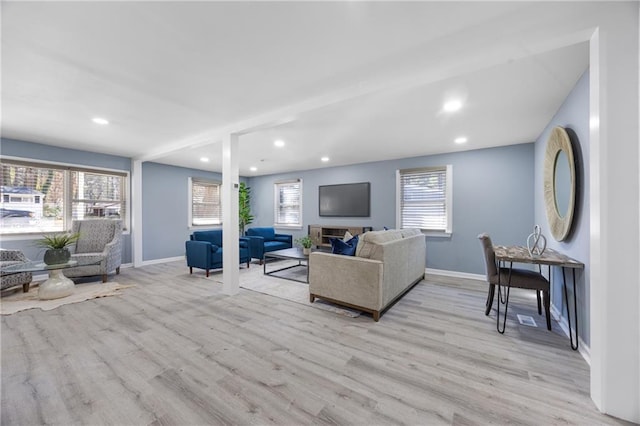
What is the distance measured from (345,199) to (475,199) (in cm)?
275

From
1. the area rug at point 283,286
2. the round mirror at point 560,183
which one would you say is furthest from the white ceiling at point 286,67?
the area rug at point 283,286

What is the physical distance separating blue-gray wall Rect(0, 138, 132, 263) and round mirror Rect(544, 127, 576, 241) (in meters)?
7.30

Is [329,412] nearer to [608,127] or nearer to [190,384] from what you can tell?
[190,384]

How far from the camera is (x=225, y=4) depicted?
148cm

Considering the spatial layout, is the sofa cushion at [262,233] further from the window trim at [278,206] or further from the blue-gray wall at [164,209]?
the blue-gray wall at [164,209]

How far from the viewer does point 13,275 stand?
3537 mm

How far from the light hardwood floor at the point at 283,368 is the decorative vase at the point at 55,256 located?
0.72 metres

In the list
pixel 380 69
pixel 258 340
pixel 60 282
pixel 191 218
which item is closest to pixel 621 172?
pixel 380 69

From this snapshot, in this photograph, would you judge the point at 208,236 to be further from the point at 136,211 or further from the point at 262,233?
the point at 136,211

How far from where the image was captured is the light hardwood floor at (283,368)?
1.45 meters

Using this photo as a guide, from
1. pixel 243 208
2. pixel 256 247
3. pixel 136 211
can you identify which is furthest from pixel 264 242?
pixel 136 211

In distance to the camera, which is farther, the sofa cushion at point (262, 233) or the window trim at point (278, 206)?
the window trim at point (278, 206)

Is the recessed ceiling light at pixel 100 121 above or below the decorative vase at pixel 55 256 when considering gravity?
above

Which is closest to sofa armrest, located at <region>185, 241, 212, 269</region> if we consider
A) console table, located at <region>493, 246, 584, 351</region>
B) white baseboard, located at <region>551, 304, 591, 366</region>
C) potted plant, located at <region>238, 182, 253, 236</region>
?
potted plant, located at <region>238, 182, 253, 236</region>
